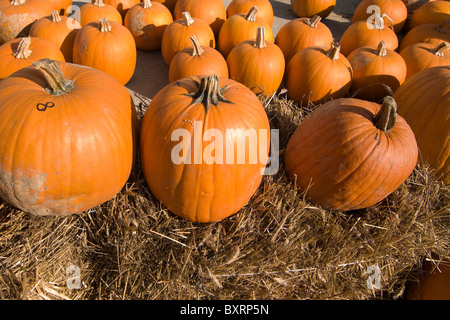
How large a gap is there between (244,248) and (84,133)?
4.11 feet

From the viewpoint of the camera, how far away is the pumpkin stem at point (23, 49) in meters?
2.70

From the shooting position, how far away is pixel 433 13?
462 centimetres

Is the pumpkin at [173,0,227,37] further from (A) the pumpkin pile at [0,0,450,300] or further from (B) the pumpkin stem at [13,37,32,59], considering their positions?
(B) the pumpkin stem at [13,37,32,59]

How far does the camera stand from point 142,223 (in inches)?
83.4

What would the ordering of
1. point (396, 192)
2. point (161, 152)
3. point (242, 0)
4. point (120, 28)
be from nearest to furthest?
point (161, 152) → point (396, 192) → point (120, 28) → point (242, 0)

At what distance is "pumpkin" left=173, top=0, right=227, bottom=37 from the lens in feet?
14.0

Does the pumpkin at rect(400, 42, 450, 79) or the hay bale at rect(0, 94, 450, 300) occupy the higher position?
the pumpkin at rect(400, 42, 450, 79)

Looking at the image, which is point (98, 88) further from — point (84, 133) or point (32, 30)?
point (32, 30)

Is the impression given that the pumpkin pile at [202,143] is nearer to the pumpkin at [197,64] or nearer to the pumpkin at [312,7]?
the pumpkin at [197,64]

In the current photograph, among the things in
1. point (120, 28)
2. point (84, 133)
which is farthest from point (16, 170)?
point (120, 28)

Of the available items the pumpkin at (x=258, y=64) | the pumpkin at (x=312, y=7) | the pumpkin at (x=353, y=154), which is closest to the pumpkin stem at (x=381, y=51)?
the pumpkin at (x=258, y=64)

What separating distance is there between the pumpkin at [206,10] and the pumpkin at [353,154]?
9.02 feet

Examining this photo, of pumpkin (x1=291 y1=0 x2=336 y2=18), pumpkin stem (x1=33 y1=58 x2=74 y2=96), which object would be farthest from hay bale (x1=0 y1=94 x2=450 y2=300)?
pumpkin (x1=291 y1=0 x2=336 y2=18)

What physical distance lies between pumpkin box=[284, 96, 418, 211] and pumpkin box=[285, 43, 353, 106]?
102 centimetres
